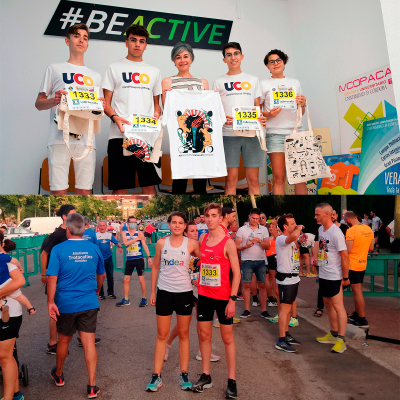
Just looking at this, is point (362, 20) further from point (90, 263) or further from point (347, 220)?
point (90, 263)

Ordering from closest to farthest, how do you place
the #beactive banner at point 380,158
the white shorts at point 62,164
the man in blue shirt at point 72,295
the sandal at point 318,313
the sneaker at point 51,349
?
the man in blue shirt at point 72,295 → the sneaker at point 51,349 → the sandal at point 318,313 → the white shorts at point 62,164 → the #beactive banner at point 380,158

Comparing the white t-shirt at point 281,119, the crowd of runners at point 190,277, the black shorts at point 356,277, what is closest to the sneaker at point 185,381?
the crowd of runners at point 190,277

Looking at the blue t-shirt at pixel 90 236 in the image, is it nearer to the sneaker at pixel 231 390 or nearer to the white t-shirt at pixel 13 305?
the white t-shirt at pixel 13 305

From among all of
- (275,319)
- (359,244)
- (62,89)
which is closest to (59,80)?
(62,89)

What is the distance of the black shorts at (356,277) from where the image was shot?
13.0 ft

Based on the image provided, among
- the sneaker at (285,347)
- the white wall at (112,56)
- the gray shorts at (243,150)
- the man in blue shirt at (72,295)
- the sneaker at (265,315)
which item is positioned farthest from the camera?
the white wall at (112,56)

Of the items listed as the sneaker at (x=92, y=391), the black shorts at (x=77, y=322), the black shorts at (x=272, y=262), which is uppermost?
the black shorts at (x=272, y=262)

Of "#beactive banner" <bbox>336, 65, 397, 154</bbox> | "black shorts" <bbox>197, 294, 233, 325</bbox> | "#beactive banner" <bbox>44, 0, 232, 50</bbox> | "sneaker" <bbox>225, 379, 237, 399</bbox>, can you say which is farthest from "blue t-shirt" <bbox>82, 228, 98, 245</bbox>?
"#beactive banner" <bbox>44, 0, 232, 50</bbox>

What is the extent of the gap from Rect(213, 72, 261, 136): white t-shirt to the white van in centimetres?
211

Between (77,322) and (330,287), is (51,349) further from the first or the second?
(330,287)

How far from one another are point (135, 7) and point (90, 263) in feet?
17.2

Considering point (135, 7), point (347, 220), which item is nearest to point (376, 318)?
point (347, 220)

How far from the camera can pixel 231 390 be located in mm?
2939

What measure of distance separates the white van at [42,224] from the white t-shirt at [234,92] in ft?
6.91
